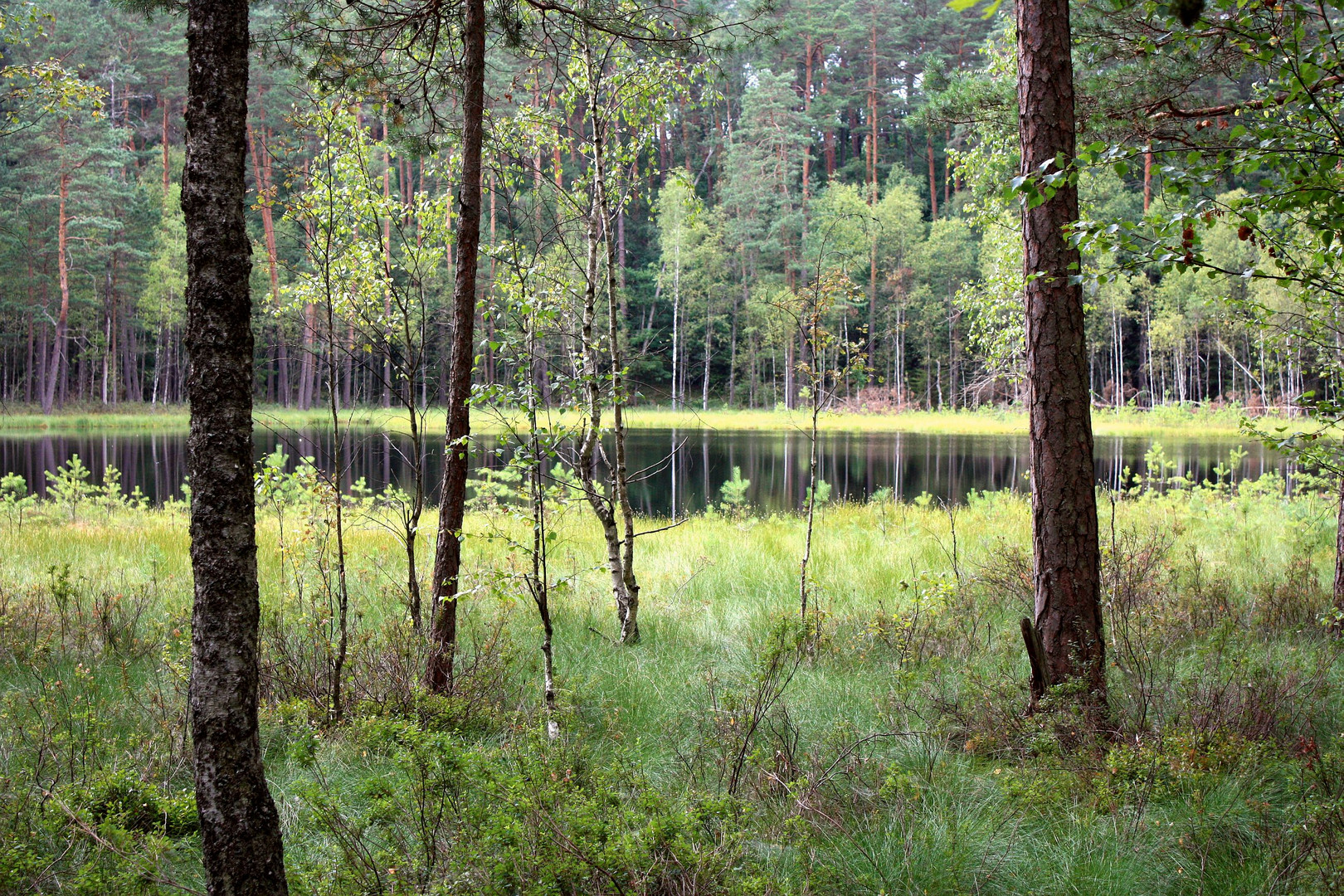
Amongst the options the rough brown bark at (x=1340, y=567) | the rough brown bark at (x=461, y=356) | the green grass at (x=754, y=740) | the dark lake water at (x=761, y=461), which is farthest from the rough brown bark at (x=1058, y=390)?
the dark lake water at (x=761, y=461)

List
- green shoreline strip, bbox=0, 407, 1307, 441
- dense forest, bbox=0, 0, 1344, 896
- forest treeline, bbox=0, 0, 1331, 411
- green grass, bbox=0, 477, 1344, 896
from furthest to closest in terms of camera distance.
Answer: green shoreline strip, bbox=0, 407, 1307, 441
forest treeline, bbox=0, 0, 1331, 411
green grass, bbox=0, 477, 1344, 896
dense forest, bbox=0, 0, 1344, 896

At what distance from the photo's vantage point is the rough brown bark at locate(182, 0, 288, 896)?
1.99 meters

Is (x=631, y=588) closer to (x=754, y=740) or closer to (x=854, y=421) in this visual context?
(x=754, y=740)

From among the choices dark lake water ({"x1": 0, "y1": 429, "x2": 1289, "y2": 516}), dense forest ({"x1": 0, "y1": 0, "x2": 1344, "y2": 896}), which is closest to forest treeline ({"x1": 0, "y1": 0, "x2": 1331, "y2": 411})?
dense forest ({"x1": 0, "y1": 0, "x2": 1344, "y2": 896})

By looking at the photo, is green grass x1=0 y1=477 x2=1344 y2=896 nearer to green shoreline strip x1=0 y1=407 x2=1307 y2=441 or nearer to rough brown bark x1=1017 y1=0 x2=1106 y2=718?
rough brown bark x1=1017 y1=0 x2=1106 y2=718

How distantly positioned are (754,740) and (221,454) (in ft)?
9.12

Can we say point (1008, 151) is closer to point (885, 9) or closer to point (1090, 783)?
point (1090, 783)

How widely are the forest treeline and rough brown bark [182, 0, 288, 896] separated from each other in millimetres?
3178

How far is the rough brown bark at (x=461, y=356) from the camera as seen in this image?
443cm

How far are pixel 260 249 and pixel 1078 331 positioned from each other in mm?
36068

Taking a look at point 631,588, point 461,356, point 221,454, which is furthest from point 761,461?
point 221,454

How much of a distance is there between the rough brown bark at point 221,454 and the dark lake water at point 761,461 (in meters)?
12.5

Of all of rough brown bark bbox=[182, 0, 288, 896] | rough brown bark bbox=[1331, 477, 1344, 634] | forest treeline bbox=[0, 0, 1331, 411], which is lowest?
rough brown bark bbox=[1331, 477, 1344, 634]

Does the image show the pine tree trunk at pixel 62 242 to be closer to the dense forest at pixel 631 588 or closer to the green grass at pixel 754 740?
the dense forest at pixel 631 588
